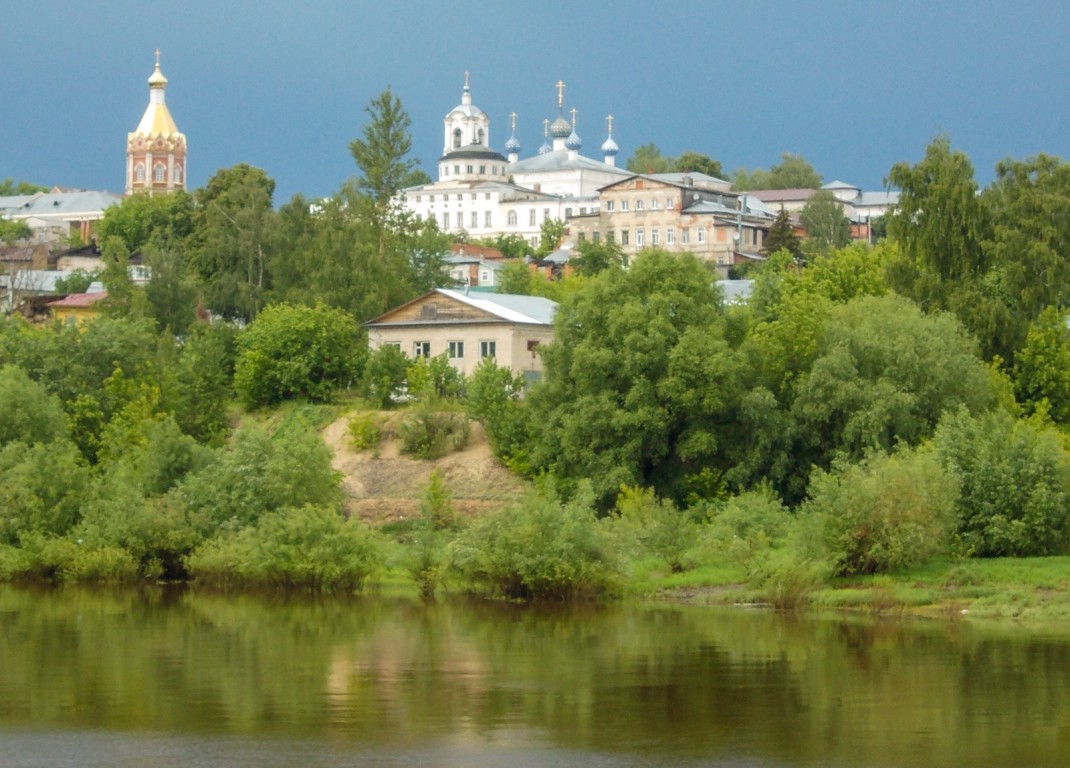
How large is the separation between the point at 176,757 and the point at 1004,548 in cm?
2045

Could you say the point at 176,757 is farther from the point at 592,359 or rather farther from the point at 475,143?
the point at 475,143

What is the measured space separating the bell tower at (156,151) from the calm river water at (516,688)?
445 ft

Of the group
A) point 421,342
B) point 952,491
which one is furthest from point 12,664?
point 421,342

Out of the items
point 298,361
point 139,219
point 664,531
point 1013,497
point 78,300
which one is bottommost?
point 664,531

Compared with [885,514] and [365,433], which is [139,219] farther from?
[885,514]

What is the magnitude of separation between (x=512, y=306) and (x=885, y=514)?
81.2ft

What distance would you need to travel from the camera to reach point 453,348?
2205 inches

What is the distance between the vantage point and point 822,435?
1716 inches

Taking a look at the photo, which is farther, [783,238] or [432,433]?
[783,238]

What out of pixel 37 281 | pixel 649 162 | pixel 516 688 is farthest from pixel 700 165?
pixel 516 688

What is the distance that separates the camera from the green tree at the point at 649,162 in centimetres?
16162

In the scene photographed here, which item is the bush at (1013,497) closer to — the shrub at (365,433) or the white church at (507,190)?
the shrub at (365,433)

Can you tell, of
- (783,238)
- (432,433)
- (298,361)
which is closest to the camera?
(432,433)

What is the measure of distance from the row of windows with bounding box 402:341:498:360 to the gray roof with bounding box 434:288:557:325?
0.98 meters
